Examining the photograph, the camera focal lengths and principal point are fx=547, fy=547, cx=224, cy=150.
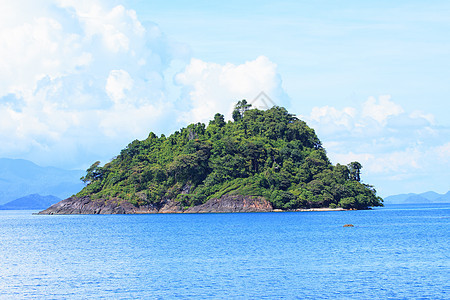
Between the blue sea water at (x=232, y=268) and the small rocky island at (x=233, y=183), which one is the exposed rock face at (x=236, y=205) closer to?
the small rocky island at (x=233, y=183)

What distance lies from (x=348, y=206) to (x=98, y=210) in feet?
265

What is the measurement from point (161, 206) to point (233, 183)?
25689 millimetres

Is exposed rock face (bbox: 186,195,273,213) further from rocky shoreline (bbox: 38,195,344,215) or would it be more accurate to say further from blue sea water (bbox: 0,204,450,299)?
blue sea water (bbox: 0,204,450,299)

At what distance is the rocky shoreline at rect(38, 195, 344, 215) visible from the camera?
530 feet

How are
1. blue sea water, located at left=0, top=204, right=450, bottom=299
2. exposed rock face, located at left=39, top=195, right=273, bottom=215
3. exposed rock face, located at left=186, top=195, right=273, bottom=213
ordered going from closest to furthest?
blue sea water, located at left=0, top=204, right=450, bottom=299 → exposed rock face, located at left=186, top=195, right=273, bottom=213 → exposed rock face, located at left=39, top=195, right=273, bottom=215

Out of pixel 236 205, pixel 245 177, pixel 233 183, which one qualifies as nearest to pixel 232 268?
pixel 236 205

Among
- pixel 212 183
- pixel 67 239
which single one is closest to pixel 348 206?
pixel 212 183

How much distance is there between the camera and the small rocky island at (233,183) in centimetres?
16362

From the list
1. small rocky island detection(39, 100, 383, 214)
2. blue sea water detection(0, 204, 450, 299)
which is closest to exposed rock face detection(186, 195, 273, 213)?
small rocky island detection(39, 100, 383, 214)

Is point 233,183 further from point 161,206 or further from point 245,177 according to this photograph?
point 161,206

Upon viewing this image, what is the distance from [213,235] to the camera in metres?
83.2

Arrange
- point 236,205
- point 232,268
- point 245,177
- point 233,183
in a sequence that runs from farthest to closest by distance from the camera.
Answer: point 245,177
point 233,183
point 236,205
point 232,268

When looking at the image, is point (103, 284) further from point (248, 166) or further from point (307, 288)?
point (248, 166)

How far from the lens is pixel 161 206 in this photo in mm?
177625
